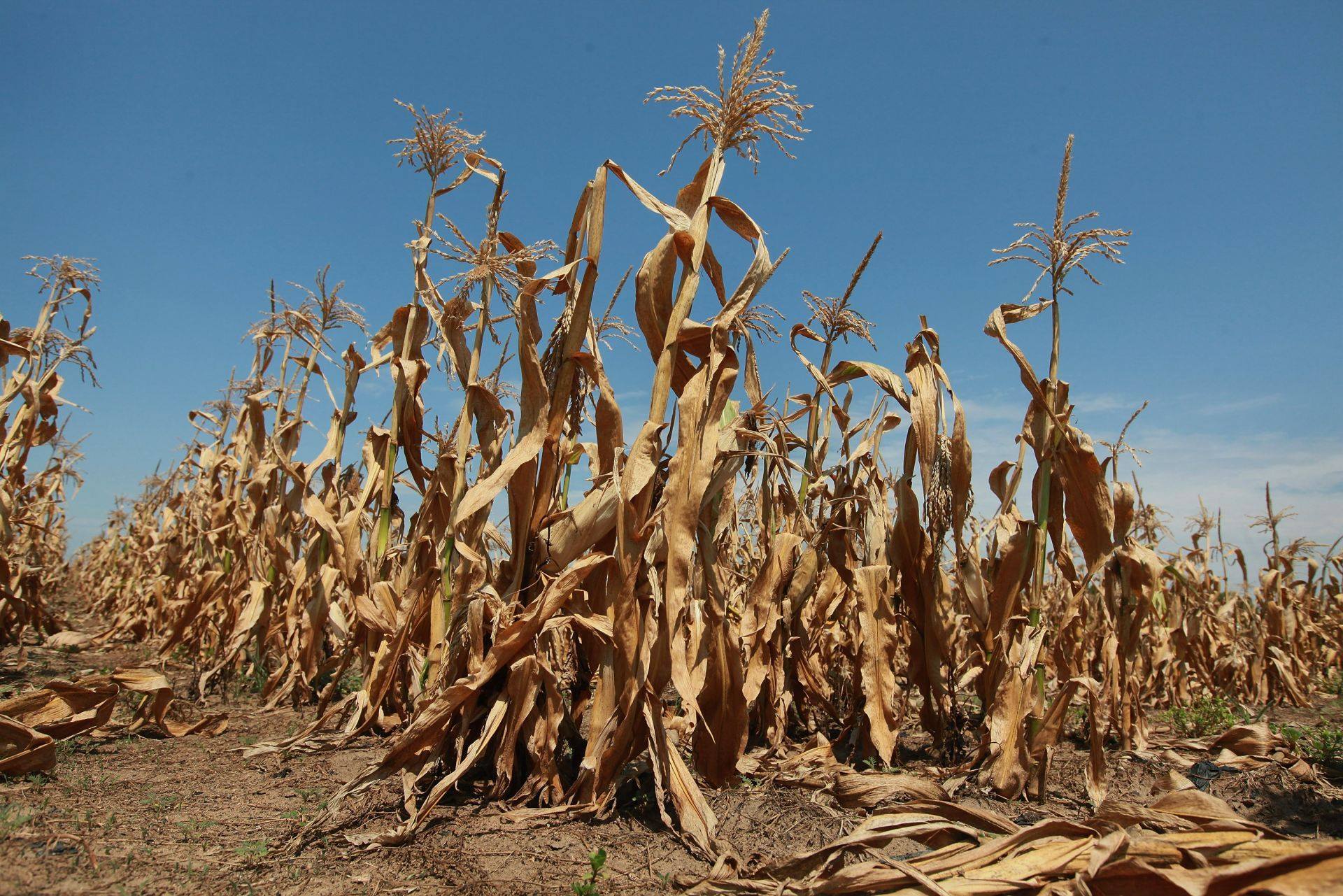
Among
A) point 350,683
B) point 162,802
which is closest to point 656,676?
point 162,802

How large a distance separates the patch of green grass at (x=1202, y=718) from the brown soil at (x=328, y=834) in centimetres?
198

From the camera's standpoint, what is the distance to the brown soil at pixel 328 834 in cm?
242

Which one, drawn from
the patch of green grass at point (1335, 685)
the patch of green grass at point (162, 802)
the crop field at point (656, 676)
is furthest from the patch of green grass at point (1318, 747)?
the patch of green grass at point (162, 802)

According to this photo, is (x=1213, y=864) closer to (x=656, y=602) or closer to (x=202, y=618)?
(x=656, y=602)

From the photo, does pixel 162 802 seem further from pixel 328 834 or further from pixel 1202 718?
pixel 1202 718

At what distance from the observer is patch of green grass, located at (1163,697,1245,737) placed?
5746mm

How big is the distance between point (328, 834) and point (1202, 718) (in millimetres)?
6614

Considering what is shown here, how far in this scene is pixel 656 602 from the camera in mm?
2930

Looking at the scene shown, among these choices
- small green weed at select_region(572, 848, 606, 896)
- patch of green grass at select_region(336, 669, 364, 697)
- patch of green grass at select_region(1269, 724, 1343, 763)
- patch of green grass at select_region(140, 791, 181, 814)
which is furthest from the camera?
patch of green grass at select_region(336, 669, 364, 697)

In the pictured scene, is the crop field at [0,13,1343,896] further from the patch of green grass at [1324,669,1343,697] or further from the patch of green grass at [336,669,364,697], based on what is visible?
the patch of green grass at [1324,669,1343,697]

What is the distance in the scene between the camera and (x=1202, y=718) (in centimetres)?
601

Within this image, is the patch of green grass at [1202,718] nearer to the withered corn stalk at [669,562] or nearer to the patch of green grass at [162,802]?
the withered corn stalk at [669,562]

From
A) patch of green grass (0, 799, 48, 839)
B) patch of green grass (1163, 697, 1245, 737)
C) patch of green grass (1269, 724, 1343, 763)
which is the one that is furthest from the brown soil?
patch of green grass (1163, 697, 1245, 737)

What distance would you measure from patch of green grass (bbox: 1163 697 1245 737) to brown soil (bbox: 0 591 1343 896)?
198cm
